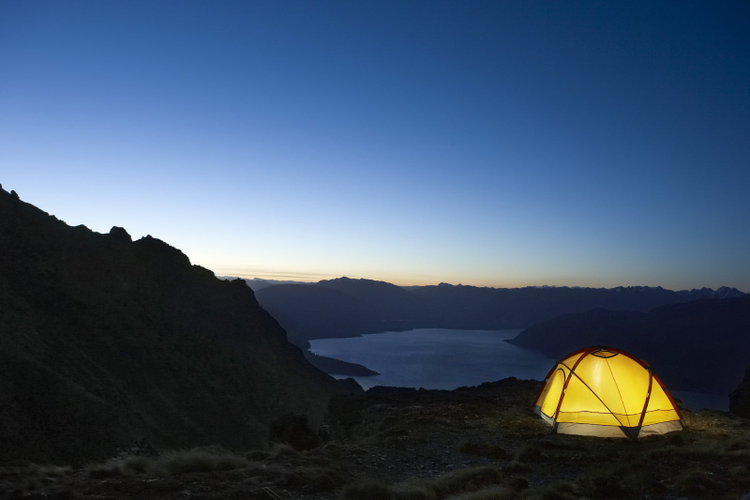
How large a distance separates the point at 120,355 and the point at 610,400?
199 feet

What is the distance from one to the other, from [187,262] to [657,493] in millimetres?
101561

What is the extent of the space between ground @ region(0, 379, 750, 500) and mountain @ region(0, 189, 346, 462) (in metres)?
22.0

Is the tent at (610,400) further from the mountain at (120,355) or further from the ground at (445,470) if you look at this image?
the mountain at (120,355)

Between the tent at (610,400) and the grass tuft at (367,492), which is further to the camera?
the tent at (610,400)

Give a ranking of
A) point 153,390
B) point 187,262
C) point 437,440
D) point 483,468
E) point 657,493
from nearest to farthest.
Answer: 1. point 657,493
2. point 483,468
3. point 437,440
4. point 153,390
5. point 187,262

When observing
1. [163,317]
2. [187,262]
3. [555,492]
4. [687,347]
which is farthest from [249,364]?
[687,347]

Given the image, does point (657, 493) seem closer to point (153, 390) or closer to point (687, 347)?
point (153, 390)

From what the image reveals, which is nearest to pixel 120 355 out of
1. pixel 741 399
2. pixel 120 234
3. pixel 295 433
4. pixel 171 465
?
pixel 120 234

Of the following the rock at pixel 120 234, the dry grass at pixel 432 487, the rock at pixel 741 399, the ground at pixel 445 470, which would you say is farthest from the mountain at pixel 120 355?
the rock at pixel 741 399

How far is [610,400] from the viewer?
38.3ft

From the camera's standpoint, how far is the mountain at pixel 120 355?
36.8 meters

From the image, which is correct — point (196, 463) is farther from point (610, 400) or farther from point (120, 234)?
point (120, 234)

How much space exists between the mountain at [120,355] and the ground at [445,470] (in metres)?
22.0

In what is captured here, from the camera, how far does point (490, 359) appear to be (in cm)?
18438
